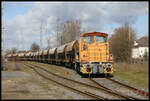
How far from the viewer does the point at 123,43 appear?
40.2 m

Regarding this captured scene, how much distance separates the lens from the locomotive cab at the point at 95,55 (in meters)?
14.7

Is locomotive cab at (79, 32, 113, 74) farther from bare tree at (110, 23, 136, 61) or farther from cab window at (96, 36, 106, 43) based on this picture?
bare tree at (110, 23, 136, 61)

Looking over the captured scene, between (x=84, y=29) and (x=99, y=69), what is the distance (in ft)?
127

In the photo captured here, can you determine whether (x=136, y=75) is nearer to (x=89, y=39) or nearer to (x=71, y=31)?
(x=89, y=39)

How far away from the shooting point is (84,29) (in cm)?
5269

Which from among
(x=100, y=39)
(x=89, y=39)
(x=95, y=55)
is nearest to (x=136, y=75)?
(x=95, y=55)

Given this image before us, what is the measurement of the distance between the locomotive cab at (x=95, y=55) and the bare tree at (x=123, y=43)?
23.2 m

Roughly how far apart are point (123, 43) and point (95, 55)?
85.9ft

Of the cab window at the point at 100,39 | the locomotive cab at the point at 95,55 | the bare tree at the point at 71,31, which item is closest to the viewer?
the locomotive cab at the point at 95,55

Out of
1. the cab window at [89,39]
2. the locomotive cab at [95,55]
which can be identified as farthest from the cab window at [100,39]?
the cab window at [89,39]

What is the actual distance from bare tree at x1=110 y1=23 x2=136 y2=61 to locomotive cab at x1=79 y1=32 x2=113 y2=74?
23.2 meters

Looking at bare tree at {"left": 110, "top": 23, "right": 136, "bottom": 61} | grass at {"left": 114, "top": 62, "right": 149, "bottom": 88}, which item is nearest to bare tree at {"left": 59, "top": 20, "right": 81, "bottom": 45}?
bare tree at {"left": 110, "top": 23, "right": 136, "bottom": 61}

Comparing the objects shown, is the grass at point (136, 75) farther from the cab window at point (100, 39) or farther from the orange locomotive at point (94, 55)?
the cab window at point (100, 39)

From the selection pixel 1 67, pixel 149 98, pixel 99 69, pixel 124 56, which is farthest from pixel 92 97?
pixel 124 56
